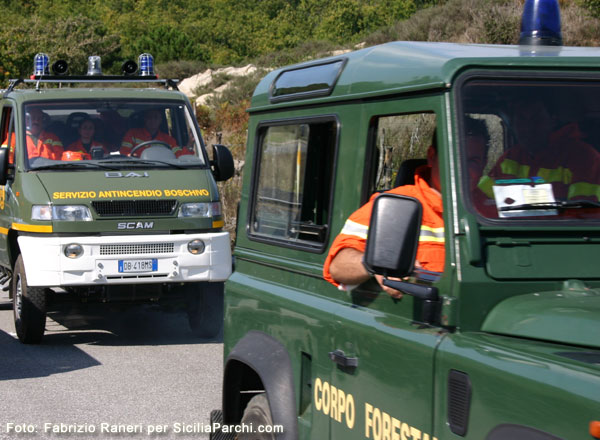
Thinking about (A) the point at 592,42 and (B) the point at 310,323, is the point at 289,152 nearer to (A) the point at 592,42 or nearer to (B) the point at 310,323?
(B) the point at 310,323

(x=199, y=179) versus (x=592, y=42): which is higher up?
(x=592, y=42)

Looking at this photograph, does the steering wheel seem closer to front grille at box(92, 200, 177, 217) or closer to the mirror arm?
front grille at box(92, 200, 177, 217)

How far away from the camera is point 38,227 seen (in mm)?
9172

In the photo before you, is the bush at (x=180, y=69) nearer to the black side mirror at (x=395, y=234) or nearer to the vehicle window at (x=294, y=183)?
the vehicle window at (x=294, y=183)

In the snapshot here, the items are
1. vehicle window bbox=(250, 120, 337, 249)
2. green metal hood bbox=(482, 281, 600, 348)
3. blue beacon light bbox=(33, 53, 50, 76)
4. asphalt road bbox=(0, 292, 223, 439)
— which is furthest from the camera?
blue beacon light bbox=(33, 53, 50, 76)

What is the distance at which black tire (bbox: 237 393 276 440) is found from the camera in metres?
3.88

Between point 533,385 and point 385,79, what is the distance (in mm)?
1374

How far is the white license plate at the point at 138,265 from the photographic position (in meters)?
9.20

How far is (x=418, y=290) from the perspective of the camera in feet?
9.45

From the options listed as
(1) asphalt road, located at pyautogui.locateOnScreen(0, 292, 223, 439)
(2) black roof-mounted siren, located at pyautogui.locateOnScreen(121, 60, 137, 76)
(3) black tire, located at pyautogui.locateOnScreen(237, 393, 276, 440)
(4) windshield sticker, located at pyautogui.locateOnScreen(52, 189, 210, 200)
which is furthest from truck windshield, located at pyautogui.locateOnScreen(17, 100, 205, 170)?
(3) black tire, located at pyautogui.locateOnScreen(237, 393, 276, 440)

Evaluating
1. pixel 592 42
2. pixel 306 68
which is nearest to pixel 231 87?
pixel 592 42

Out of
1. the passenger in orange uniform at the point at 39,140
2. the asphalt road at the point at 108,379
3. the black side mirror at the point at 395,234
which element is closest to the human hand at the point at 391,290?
the black side mirror at the point at 395,234

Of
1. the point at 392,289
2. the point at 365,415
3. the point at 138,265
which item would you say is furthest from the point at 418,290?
the point at 138,265

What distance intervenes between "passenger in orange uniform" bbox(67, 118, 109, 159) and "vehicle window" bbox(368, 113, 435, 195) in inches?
258
